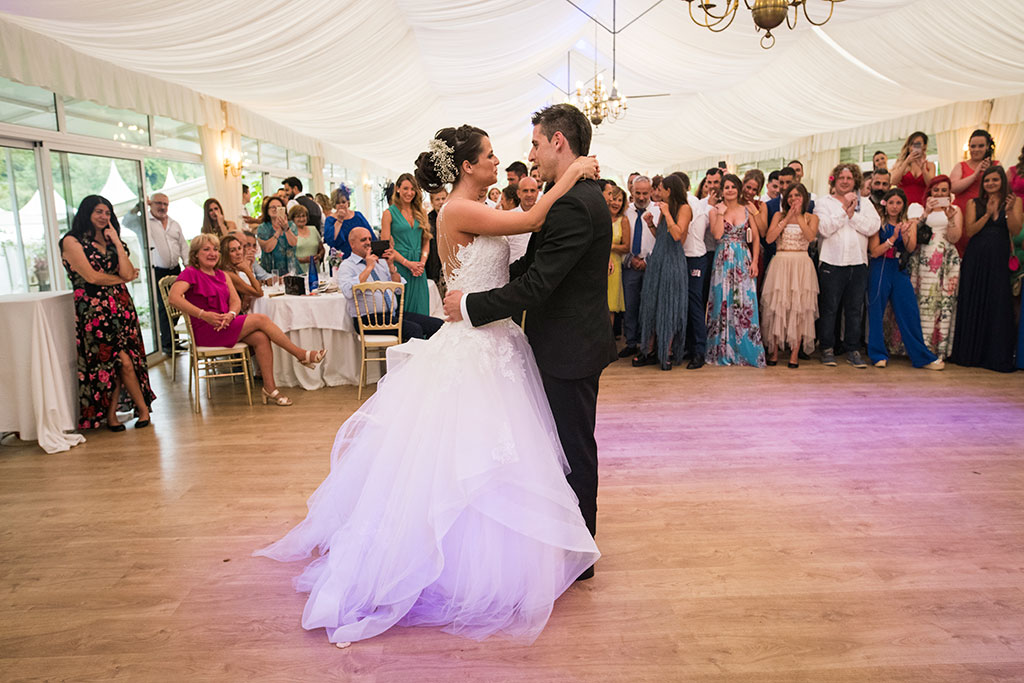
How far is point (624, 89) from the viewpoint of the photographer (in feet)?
43.3

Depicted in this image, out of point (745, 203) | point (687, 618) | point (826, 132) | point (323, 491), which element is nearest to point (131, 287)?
point (323, 491)

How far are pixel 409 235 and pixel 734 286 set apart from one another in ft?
9.45

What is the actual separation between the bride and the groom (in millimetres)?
75

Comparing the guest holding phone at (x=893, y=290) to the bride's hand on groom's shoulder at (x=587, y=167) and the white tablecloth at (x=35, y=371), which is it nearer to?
the bride's hand on groom's shoulder at (x=587, y=167)

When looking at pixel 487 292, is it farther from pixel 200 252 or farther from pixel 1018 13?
pixel 1018 13

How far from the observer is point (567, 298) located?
2238mm

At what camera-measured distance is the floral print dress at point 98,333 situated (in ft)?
14.1

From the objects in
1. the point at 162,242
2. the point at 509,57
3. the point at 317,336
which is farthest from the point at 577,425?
the point at 509,57

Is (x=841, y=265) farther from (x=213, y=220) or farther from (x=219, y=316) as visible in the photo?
(x=213, y=220)

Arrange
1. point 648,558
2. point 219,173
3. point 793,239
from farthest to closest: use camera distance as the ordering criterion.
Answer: point 219,173, point 793,239, point 648,558

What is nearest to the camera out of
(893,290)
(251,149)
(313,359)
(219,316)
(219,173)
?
(219,316)

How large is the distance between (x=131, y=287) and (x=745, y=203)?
6.34m

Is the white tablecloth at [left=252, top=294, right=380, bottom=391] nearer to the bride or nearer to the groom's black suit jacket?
the bride

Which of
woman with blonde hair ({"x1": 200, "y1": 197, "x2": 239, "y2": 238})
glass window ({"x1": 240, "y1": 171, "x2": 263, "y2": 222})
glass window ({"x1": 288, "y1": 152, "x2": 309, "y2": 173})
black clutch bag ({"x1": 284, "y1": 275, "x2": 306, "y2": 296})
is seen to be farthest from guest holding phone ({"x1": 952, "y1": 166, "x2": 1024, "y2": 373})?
glass window ({"x1": 288, "y1": 152, "x2": 309, "y2": 173})
